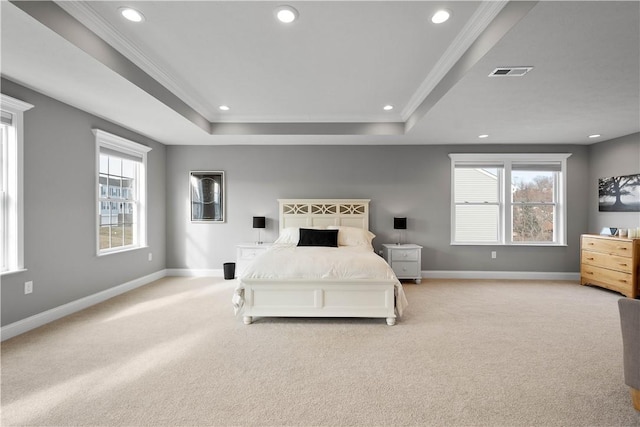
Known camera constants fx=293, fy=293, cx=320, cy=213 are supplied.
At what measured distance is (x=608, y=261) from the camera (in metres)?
4.56

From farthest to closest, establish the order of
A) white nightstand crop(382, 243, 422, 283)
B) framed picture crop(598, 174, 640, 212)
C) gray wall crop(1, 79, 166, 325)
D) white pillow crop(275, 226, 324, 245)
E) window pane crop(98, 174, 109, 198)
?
white nightstand crop(382, 243, 422, 283) < white pillow crop(275, 226, 324, 245) < framed picture crop(598, 174, 640, 212) < window pane crop(98, 174, 109, 198) < gray wall crop(1, 79, 166, 325)

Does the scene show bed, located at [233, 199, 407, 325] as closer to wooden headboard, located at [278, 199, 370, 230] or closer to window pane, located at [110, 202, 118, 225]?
wooden headboard, located at [278, 199, 370, 230]

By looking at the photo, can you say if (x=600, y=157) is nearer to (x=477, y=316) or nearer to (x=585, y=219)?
(x=585, y=219)

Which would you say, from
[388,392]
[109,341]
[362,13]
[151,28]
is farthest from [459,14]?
[109,341]

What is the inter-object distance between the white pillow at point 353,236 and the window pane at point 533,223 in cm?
289

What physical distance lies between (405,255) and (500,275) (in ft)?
6.47

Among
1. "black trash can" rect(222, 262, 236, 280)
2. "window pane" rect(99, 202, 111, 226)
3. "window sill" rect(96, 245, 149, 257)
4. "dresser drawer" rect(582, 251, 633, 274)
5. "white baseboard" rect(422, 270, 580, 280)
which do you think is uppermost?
"window pane" rect(99, 202, 111, 226)

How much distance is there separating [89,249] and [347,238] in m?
3.69

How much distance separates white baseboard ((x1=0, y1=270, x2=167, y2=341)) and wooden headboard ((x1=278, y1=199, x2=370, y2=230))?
262 cm

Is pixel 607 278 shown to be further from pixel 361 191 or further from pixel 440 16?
pixel 440 16

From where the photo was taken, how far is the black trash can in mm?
5402

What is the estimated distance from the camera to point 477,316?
11.7 feet

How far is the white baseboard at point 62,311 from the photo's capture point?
290 cm

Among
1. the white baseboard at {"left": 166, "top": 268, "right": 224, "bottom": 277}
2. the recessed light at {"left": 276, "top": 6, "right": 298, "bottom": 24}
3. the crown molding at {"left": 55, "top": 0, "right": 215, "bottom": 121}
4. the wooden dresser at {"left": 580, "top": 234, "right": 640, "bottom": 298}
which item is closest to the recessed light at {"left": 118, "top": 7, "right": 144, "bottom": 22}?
the crown molding at {"left": 55, "top": 0, "right": 215, "bottom": 121}
